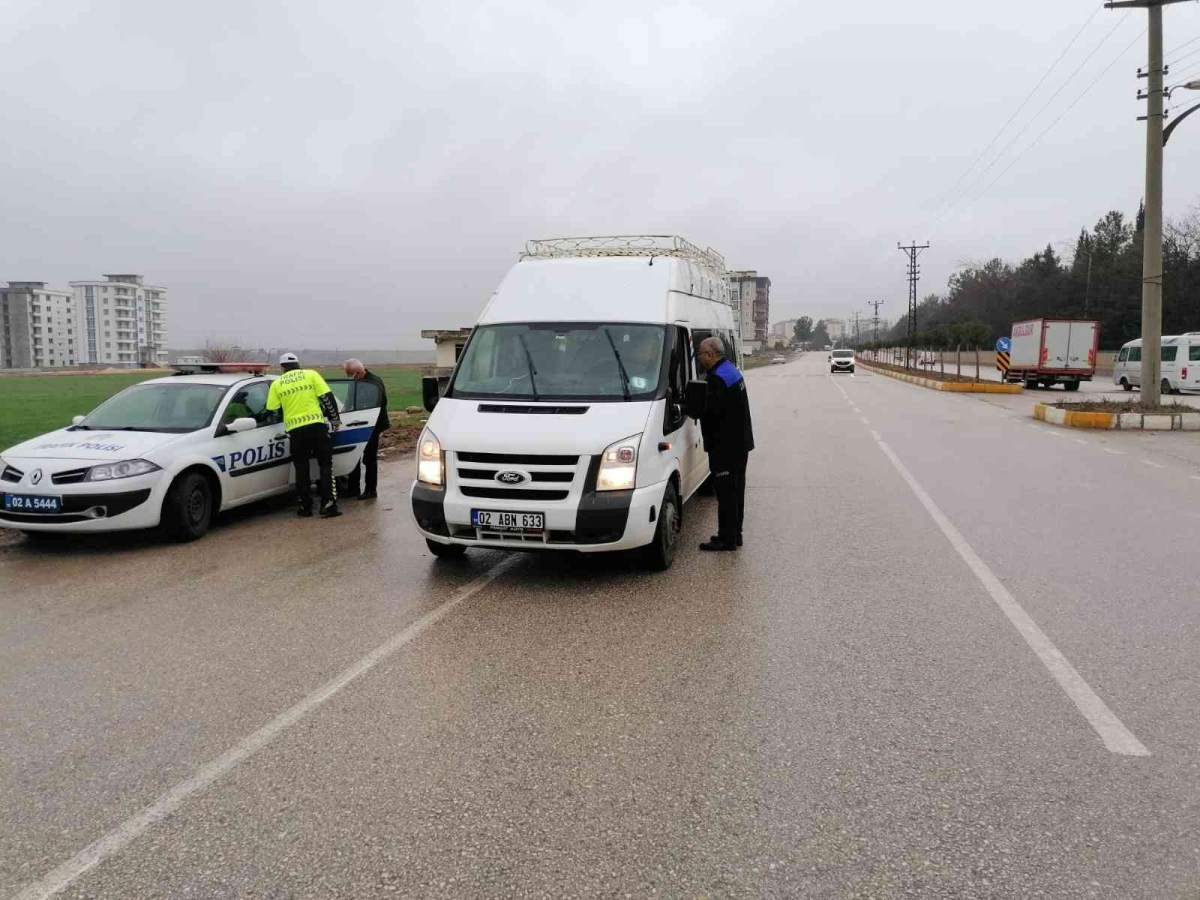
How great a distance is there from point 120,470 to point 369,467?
10.5ft

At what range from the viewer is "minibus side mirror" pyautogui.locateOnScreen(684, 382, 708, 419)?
6809 millimetres

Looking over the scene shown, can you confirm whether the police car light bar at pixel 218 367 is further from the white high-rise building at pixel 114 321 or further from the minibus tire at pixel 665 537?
the white high-rise building at pixel 114 321

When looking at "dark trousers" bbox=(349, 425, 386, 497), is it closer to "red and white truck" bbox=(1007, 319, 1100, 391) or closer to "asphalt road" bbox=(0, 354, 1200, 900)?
"asphalt road" bbox=(0, 354, 1200, 900)

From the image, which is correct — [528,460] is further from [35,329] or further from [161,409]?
[35,329]

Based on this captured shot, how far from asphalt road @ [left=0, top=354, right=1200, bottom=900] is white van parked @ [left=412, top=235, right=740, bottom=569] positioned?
1.75 ft

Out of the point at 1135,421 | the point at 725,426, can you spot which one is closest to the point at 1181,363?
the point at 1135,421

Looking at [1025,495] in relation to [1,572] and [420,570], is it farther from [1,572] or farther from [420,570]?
[1,572]

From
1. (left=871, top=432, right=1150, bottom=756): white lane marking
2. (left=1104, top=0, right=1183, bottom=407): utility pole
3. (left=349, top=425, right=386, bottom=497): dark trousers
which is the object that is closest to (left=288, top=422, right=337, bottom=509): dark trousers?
(left=349, top=425, right=386, bottom=497): dark trousers

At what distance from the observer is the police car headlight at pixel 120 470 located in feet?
24.3

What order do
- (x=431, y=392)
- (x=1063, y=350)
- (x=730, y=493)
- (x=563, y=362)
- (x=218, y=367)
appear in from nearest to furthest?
(x=563, y=362) → (x=431, y=392) → (x=730, y=493) → (x=218, y=367) → (x=1063, y=350)

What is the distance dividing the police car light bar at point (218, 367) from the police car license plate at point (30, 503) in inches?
105

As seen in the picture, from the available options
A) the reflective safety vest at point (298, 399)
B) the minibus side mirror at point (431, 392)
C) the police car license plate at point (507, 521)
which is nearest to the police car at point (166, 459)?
the reflective safety vest at point (298, 399)

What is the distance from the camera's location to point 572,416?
6.26 metres

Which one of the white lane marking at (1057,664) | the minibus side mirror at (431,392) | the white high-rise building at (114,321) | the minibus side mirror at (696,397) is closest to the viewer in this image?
the white lane marking at (1057,664)
